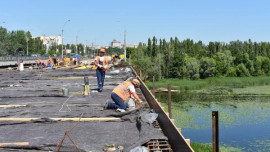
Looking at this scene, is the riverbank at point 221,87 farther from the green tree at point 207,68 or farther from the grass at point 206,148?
the grass at point 206,148

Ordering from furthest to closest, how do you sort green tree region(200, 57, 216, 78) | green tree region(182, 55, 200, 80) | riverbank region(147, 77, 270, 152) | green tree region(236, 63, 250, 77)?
1. green tree region(236, 63, 250, 77)
2. green tree region(200, 57, 216, 78)
3. green tree region(182, 55, 200, 80)
4. riverbank region(147, 77, 270, 152)

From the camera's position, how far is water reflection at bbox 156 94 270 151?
2298 centimetres

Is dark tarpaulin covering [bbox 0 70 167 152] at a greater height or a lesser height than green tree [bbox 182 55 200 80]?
greater

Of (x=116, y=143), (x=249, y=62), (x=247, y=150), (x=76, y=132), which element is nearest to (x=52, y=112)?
(x=76, y=132)

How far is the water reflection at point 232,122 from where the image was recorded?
2298cm

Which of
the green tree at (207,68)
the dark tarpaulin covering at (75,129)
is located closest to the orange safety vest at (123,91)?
the dark tarpaulin covering at (75,129)

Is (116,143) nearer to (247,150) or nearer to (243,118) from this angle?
(247,150)

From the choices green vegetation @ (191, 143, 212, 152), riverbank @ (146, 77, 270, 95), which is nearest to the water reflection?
green vegetation @ (191, 143, 212, 152)

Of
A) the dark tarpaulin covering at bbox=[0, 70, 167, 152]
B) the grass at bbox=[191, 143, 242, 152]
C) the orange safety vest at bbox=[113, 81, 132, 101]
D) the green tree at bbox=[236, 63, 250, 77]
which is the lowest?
the grass at bbox=[191, 143, 242, 152]

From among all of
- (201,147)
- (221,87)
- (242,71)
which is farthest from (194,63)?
(201,147)

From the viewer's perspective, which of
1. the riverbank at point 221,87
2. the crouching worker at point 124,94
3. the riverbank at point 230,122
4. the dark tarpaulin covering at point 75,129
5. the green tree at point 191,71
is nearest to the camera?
the dark tarpaulin covering at point 75,129

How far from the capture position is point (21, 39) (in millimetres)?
111688

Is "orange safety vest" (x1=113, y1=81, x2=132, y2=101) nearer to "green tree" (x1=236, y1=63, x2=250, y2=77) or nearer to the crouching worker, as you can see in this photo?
the crouching worker

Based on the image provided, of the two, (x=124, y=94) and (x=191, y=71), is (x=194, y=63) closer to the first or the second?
(x=191, y=71)
